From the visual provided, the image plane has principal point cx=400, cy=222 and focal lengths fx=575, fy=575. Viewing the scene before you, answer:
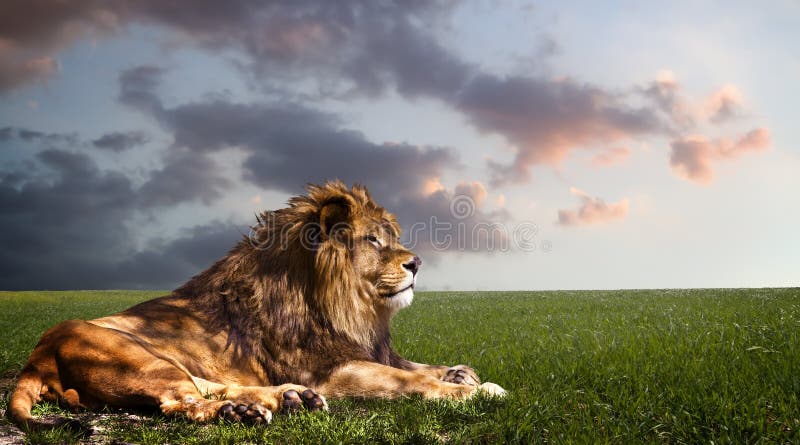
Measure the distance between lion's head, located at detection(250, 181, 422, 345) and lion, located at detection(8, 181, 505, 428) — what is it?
0.03 feet

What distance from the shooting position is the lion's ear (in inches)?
228

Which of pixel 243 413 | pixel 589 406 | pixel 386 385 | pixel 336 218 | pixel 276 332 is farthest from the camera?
pixel 336 218

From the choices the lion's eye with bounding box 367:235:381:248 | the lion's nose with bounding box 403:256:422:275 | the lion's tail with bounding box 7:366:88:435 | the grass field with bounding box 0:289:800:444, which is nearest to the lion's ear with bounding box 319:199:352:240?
the lion's eye with bounding box 367:235:381:248

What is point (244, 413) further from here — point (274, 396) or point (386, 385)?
point (386, 385)

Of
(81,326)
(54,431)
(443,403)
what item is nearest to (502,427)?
(443,403)

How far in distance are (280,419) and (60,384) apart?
72.6 inches

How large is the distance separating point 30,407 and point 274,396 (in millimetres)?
1798

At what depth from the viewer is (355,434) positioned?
3.93m

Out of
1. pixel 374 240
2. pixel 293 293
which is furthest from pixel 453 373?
pixel 293 293

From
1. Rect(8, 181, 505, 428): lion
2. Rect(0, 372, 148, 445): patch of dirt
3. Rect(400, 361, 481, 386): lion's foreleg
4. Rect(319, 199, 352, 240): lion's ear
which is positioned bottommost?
Rect(0, 372, 148, 445): patch of dirt

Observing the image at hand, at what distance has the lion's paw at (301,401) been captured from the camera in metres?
4.54

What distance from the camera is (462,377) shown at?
19.7 ft

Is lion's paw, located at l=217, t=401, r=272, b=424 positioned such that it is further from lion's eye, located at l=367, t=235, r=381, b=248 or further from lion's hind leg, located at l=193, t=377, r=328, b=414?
lion's eye, located at l=367, t=235, r=381, b=248

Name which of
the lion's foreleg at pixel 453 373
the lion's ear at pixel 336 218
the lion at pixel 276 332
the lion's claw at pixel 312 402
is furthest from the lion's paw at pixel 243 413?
the lion's foreleg at pixel 453 373
